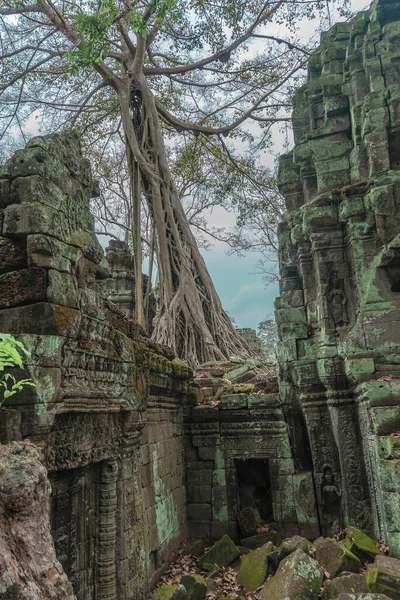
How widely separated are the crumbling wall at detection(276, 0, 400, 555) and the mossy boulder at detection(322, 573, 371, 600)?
0.95 metres

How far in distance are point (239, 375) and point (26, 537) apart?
22.9ft

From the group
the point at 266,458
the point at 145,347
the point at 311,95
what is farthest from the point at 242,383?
the point at 311,95

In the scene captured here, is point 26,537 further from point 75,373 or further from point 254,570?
point 254,570

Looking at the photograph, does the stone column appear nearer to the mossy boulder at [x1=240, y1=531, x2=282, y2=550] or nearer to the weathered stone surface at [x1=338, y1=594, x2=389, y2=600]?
the weathered stone surface at [x1=338, y1=594, x2=389, y2=600]

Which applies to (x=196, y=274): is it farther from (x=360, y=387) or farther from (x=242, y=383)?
(x=360, y=387)

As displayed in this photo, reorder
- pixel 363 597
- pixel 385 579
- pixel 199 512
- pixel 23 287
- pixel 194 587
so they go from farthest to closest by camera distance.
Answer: pixel 199 512 < pixel 194 587 < pixel 385 579 < pixel 363 597 < pixel 23 287

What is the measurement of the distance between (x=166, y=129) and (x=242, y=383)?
32.4ft

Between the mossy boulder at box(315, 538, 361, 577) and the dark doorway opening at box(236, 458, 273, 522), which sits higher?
the dark doorway opening at box(236, 458, 273, 522)

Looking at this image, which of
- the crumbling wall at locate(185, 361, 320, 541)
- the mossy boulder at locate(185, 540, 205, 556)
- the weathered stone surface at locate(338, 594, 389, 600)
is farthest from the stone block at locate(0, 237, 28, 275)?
the mossy boulder at locate(185, 540, 205, 556)

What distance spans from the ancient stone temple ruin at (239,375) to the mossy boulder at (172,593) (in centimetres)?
17

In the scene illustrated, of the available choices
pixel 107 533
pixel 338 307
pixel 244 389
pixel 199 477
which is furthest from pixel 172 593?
pixel 338 307

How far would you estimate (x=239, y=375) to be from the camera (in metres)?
8.40

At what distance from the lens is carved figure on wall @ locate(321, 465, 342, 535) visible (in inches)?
244

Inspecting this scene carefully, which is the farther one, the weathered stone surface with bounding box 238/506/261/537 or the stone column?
the weathered stone surface with bounding box 238/506/261/537
